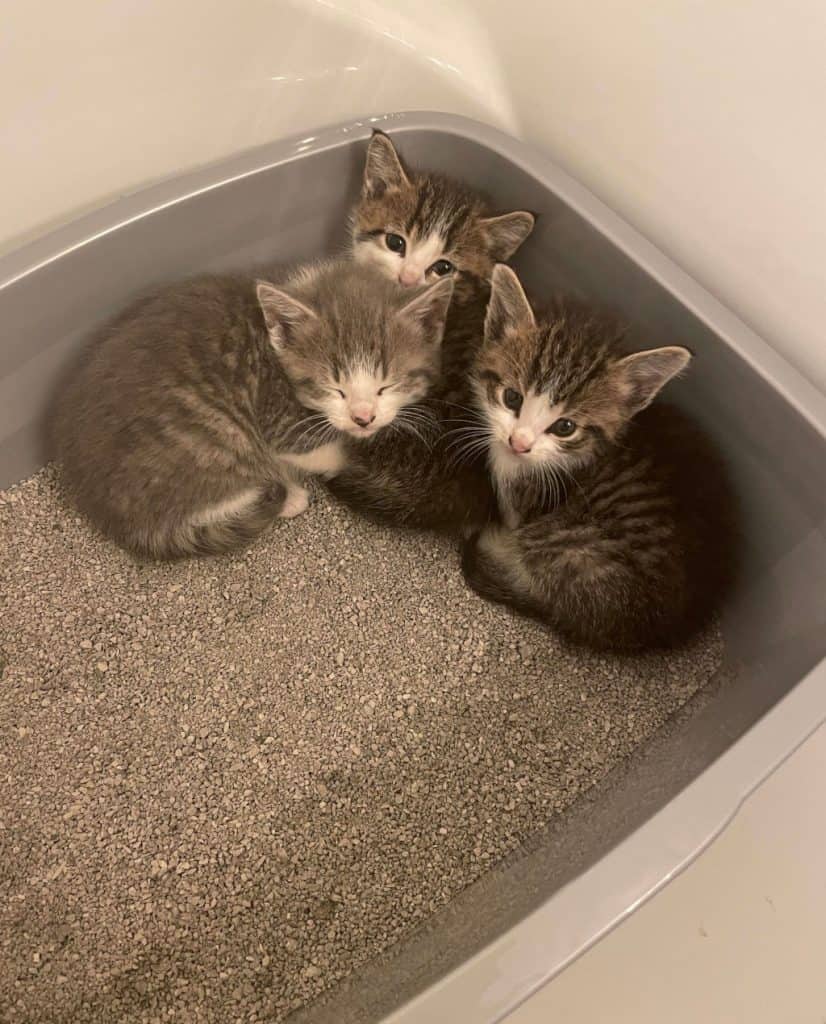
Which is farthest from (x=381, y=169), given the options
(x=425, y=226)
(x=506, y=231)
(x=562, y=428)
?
(x=562, y=428)

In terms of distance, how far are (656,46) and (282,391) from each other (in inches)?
31.2

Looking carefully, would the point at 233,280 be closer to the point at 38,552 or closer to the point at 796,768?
the point at 38,552

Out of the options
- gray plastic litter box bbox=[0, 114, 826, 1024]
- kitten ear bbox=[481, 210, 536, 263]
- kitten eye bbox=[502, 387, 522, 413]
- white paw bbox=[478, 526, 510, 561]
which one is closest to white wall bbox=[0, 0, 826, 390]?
gray plastic litter box bbox=[0, 114, 826, 1024]

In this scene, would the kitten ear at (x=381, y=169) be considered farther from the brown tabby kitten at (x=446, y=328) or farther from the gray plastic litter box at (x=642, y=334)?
the gray plastic litter box at (x=642, y=334)

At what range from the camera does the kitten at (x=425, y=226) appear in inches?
51.0

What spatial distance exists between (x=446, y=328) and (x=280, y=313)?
1.04 feet

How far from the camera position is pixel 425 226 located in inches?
51.3

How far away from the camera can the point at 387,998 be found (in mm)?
862

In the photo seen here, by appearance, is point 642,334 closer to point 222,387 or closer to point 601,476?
point 601,476

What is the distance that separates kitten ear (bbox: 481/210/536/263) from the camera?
1.28m

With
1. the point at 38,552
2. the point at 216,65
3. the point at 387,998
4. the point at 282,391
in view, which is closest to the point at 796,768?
the point at 387,998

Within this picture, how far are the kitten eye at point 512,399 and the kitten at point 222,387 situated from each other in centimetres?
15

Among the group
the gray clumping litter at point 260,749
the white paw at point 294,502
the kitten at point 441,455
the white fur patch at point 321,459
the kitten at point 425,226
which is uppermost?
the kitten at point 425,226

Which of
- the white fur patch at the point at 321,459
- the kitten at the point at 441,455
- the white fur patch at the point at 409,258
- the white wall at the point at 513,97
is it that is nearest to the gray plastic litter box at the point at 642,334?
the white wall at the point at 513,97
